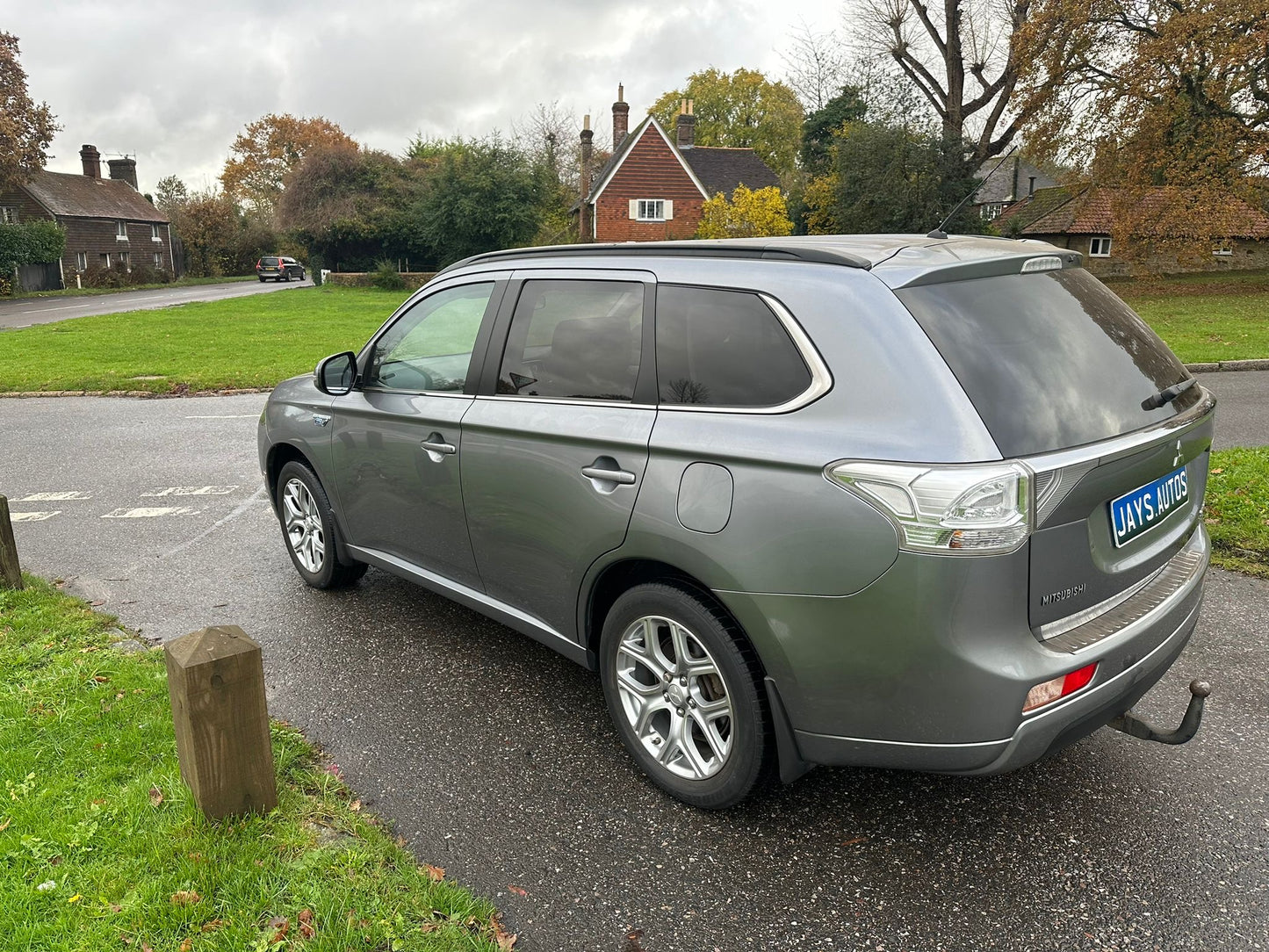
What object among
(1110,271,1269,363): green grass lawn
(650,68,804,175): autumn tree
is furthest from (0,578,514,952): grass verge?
(650,68,804,175): autumn tree

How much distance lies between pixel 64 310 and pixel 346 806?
3512cm

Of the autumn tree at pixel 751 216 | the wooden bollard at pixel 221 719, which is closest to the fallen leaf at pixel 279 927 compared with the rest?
the wooden bollard at pixel 221 719

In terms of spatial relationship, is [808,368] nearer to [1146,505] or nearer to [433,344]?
[1146,505]

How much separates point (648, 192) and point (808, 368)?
45.9 meters

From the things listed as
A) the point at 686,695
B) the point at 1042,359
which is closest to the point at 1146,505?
the point at 1042,359

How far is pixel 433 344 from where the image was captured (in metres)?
4.17

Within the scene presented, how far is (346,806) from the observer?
3.08m

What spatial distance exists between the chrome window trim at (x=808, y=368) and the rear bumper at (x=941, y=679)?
0.57 meters

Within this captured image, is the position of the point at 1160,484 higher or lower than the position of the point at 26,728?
higher

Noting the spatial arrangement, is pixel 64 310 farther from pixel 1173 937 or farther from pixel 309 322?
pixel 1173 937

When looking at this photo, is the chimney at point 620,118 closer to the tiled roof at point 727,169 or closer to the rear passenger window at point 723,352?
the tiled roof at point 727,169

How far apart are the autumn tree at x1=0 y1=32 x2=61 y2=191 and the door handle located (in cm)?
4776

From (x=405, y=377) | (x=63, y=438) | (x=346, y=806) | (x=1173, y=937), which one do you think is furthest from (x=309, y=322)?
(x=1173, y=937)

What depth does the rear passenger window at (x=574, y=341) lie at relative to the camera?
128 inches
